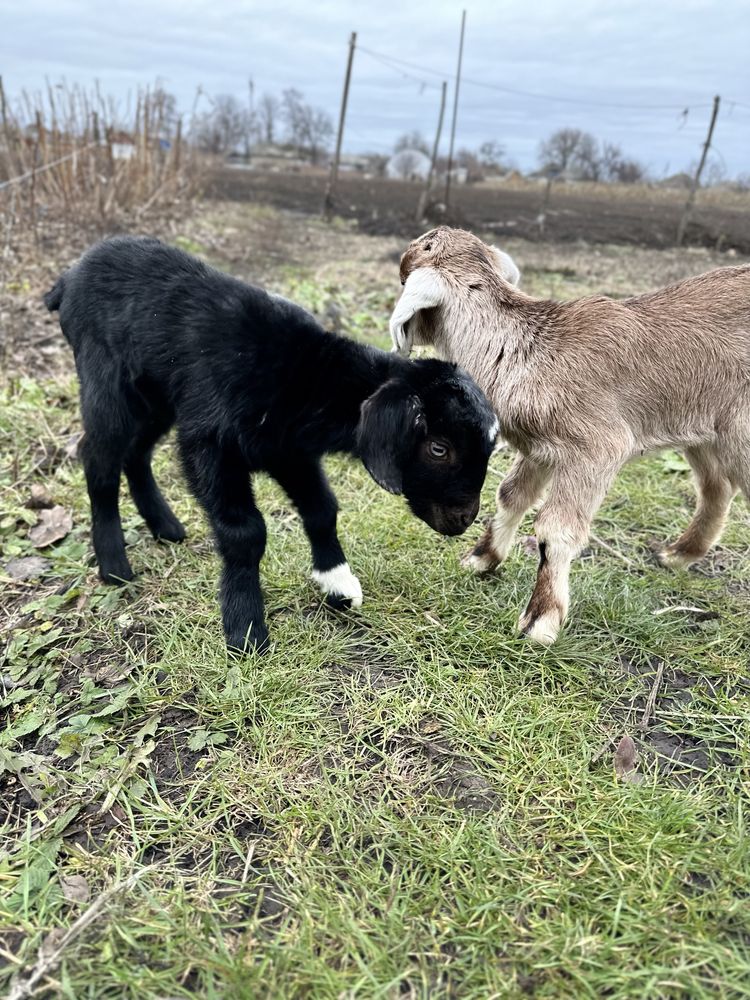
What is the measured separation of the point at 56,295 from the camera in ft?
11.5

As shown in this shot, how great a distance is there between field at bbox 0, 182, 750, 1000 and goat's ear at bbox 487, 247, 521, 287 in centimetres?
146

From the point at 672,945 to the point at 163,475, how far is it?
12.7 ft

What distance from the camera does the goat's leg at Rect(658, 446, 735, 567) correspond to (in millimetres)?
3463

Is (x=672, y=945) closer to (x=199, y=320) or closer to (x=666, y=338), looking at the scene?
(x=666, y=338)

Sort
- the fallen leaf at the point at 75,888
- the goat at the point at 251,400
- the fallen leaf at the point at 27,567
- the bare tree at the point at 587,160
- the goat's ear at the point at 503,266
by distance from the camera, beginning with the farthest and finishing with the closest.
→ the bare tree at the point at 587,160 → the fallen leaf at the point at 27,567 → the goat's ear at the point at 503,266 → the goat at the point at 251,400 → the fallen leaf at the point at 75,888

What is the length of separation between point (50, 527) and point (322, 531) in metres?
1.81

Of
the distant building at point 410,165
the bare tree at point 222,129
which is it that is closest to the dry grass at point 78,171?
the bare tree at point 222,129

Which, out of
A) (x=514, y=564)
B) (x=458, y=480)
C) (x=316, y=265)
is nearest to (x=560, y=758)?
(x=458, y=480)

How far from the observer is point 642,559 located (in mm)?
3949

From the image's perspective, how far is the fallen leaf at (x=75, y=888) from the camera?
2.10 metres

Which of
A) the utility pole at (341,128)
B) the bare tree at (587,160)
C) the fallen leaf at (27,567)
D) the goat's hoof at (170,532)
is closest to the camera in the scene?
the fallen leaf at (27,567)

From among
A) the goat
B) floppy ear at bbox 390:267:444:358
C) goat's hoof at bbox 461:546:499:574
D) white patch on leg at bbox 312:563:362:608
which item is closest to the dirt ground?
goat's hoof at bbox 461:546:499:574

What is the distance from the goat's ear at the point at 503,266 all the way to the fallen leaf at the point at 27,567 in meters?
2.78

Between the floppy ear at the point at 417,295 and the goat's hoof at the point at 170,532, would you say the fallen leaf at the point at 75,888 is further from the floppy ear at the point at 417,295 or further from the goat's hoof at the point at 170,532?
the floppy ear at the point at 417,295
